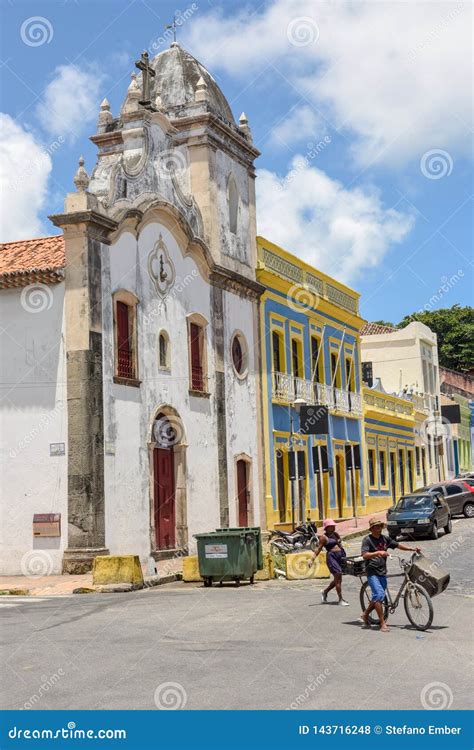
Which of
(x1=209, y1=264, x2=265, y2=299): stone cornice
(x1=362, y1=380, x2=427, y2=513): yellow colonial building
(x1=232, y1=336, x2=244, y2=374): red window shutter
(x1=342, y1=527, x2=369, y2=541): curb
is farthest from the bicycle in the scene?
(x1=362, y1=380, x2=427, y2=513): yellow colonial building

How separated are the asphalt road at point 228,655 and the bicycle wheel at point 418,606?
0.17 metres

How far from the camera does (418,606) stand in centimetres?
1146

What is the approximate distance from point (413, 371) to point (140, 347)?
34.8 metres

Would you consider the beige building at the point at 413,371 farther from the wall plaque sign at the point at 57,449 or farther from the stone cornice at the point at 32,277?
the wall plaque sign at the point at 57,449

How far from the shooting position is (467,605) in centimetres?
1390

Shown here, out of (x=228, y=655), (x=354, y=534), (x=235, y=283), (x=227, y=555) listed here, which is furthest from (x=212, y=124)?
(x=228, y=655)

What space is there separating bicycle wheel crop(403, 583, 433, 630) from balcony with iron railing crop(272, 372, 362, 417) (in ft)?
57.5

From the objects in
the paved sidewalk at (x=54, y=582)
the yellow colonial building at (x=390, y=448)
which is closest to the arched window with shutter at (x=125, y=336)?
the paved sidewalk at (x=54, y=582)

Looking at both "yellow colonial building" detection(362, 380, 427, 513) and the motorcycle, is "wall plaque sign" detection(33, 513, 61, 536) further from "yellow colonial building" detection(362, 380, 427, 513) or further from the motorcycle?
"yellow colonial building" detection(362, 380, 427, 513)

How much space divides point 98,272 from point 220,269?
669 centimetres

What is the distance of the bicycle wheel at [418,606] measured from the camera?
37.4ft

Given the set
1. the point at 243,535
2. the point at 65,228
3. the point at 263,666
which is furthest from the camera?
the point at 65,228
